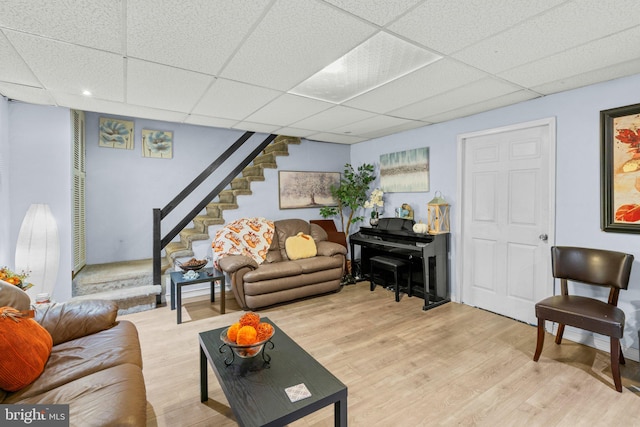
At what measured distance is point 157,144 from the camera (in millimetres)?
4711

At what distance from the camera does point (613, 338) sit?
211 centimetres

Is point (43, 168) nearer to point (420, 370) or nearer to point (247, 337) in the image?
point (247, 337)

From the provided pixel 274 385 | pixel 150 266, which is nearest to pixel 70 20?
pixel 274 385

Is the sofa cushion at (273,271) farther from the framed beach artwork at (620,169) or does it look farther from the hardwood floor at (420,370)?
the framed beach artwork at (620,169)

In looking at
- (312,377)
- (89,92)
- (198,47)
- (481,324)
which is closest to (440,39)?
(198,47)

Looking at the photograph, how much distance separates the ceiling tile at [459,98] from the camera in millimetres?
2660

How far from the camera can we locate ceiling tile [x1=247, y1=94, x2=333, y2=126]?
3066 mm

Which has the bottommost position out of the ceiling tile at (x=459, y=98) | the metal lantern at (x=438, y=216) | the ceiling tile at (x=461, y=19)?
the metal lantern at (x=438, y=216)

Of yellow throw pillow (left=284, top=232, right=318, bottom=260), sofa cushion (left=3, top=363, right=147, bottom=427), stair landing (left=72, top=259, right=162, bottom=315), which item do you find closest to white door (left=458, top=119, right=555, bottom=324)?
yellow throw pillow (left=284, top=232, right=318, bottom=260)

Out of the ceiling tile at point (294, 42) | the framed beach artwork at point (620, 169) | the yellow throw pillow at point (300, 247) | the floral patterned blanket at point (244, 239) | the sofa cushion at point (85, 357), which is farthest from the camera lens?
the yellow throw pillow at point (300, 247)

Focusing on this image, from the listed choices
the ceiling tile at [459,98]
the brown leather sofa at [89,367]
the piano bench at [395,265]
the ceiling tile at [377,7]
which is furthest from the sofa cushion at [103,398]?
the ceiling tile at [459,98]

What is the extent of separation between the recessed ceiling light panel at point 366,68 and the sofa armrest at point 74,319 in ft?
7.64

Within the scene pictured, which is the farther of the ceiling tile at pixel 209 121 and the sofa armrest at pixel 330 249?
the sofa armrest at pixel 330 249

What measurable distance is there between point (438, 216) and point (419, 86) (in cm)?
178
